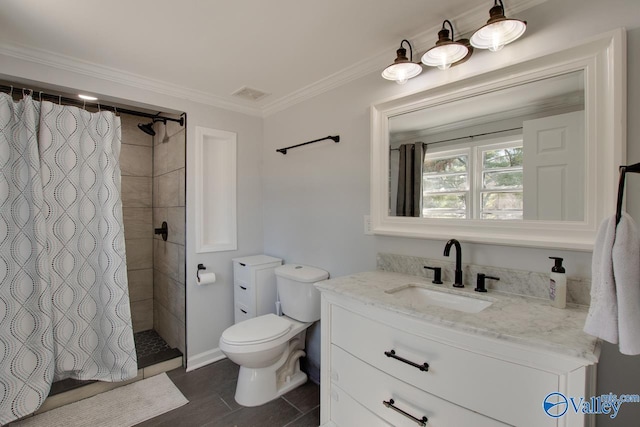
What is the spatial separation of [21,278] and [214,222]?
1.23 metres

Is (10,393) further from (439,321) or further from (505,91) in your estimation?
(505,91)

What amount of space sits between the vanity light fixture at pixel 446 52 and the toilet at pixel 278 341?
150 cm

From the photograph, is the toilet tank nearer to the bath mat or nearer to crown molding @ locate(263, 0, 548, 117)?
the bath mat

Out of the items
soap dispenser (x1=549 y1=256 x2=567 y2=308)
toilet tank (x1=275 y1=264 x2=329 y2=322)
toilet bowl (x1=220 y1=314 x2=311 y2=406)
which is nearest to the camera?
soap dispenser (x1=549 y1=256 x2=567 y2=308)

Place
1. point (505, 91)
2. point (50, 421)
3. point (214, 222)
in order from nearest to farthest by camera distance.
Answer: point (505, 91), point (50, 421), point (214, 222)

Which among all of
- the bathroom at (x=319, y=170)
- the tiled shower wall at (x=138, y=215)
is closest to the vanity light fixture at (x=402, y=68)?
the bathroom at (x=319, y=170)

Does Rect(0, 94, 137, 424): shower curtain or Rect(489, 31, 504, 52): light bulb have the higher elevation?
Rect(489, 31, 504, 52): light bulb

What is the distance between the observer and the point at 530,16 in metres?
1.37

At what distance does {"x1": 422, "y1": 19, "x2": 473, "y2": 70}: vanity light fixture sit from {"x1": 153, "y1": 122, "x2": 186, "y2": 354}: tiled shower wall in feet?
6.35

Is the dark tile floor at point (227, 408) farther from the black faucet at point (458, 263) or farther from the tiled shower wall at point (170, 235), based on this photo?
the black faucet at point (458, 263)

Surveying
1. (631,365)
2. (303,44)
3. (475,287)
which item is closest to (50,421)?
(475,287)

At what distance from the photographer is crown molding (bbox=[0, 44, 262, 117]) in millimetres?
1821

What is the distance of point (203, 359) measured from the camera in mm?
2521

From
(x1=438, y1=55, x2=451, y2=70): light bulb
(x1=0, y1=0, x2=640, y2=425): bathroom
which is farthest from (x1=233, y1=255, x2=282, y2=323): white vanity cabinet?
(x1=438, y1=55, x2=451, y2=70): light bulb
